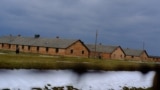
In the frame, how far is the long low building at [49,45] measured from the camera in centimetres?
7756

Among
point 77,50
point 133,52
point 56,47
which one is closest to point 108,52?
point 77,50

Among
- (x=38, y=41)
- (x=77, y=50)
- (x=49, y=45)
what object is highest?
(x=38, y=41)

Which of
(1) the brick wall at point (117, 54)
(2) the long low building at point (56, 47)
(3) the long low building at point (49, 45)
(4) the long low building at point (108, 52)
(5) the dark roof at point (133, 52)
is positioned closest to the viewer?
(3) the long low building at point (49, 45)

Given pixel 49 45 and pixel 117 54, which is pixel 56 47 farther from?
pixel 117 54

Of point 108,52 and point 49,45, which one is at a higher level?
point 49,45

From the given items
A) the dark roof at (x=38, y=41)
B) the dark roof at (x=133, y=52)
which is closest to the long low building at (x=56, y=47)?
the dark roof at (x=38, y=41)

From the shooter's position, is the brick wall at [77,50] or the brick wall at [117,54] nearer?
the brick wall at [77,50]

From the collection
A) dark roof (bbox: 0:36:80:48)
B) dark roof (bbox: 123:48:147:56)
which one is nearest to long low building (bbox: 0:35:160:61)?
dark roof (bbox: 0:36:80:48)

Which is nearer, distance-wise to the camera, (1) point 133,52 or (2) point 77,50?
(2) point 77,50

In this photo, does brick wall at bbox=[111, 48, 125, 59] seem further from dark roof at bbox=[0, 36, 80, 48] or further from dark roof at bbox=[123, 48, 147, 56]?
dark roof at bbox=[0, 36, 80, 48]

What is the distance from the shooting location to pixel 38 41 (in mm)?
85938

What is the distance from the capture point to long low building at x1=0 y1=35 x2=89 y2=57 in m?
77.6

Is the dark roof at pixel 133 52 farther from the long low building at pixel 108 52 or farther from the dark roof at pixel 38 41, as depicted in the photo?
the dark roof at pixel 38 41

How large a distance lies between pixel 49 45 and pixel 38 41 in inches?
261
